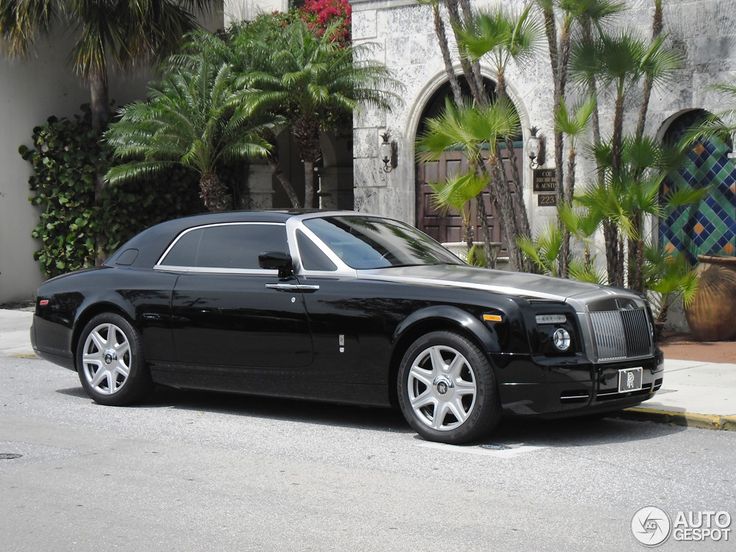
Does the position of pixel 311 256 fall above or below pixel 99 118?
below

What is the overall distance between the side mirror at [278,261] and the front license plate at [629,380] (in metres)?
2.51

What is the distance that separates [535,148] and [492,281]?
7801 mm

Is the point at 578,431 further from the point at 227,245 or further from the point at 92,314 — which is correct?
the point at 92,314

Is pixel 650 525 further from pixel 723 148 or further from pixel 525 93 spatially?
pixel 525 93

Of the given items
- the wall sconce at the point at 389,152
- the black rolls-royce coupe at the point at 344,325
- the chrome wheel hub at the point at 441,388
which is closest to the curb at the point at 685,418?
the black rolls-royce coupe at the point at 344,325

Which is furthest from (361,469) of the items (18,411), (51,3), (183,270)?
(51,3)

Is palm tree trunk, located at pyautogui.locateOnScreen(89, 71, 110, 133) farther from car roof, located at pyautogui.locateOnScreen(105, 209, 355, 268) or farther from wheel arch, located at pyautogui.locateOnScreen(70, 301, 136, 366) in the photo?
wheel arch, located at pyautogui.locateOnScreen(70, 301, 136, 366)

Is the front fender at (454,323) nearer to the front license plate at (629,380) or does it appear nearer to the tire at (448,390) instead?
the tire at (448,390)

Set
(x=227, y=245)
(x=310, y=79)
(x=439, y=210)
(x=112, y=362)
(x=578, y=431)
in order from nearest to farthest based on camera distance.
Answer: (x=578, y=431) < (x=227, y=245) < (x=112, y=362) < (x=310, y=79) < (x=439, y=210)

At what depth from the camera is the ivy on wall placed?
65.4ft

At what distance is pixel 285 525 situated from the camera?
5930 mm

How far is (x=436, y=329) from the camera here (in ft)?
26.7

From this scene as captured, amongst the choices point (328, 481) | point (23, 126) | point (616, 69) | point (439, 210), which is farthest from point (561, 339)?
point (23, 126)

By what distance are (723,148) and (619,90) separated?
5.81 ft
